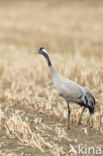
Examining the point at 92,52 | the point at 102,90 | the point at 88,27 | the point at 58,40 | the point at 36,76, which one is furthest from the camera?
the point at 88,27

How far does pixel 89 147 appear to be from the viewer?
6.18m

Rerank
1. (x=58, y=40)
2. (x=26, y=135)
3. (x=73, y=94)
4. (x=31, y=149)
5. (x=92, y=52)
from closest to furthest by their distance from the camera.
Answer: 1. (x=31, y=149)
2. (x=26, y=135)
3. (x=73, y=94)
4. (x=92, y=52)
5. (x=58, y=40)

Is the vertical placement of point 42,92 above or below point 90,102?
above

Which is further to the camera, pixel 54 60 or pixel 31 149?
pixel 54 60

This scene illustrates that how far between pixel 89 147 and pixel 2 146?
151 cm

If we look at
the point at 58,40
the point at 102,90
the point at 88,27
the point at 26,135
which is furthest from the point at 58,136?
the point at 88,27

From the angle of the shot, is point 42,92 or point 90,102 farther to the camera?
point 42,92

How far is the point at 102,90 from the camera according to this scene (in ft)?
36.1

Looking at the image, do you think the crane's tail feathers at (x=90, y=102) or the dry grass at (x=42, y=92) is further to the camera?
the crane's tail feathers at (x=90, y=102)

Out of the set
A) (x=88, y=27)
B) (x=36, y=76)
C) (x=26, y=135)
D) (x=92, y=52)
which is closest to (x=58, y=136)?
(x=26, y=135)

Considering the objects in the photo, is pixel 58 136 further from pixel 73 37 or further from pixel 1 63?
pixel 73 37

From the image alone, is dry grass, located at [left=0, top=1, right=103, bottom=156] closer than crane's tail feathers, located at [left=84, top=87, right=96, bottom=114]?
Yes

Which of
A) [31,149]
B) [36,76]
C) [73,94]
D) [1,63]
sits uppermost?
[1,63]

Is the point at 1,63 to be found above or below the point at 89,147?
above
